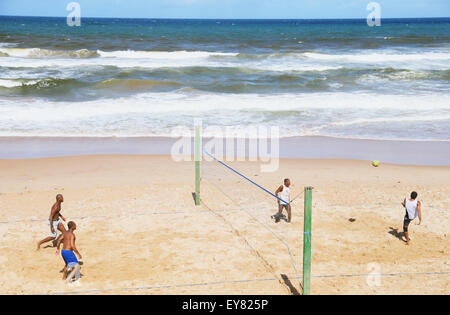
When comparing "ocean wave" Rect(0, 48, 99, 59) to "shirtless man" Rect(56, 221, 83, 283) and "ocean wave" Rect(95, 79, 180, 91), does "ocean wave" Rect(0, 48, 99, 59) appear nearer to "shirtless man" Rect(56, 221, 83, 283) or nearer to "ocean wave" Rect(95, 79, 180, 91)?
"ocean wave" Rect(95, 79, 180, 91)

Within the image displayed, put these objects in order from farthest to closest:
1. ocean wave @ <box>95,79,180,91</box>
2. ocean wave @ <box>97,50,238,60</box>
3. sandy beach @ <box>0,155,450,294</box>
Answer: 1. ocean wave @ <box>97,50,238,60</box>
2. ocean wave @ <box>95,79,180,91</box>
3. sandy beach @ <box>0,155,450,294</box>

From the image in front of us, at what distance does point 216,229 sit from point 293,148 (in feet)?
21.5

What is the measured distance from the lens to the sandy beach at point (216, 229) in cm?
747

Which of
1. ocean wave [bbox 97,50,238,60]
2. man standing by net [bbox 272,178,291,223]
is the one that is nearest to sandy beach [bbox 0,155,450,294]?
man standing by net [bbox 272,178,291,223]

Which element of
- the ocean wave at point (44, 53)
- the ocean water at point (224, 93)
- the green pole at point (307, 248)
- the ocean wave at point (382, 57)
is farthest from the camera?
the ocean wave at point (44, 53)

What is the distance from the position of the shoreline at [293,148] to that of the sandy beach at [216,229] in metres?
0.63

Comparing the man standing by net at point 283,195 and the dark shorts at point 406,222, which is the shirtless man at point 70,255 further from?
the dark shorts at point 406,222

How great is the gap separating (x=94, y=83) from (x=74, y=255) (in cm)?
2115

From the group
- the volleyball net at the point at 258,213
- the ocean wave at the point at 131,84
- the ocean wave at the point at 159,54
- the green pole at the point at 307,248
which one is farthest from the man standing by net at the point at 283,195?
the ocean wave at the point at 159,54

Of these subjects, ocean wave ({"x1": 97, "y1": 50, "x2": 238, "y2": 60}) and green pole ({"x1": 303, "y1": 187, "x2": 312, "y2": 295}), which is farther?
ocean wave ({"x1": 97, "y1": 50, "x2": 238, "y2": 60})

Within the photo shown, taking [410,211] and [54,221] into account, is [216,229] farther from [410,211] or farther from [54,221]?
[410,211]

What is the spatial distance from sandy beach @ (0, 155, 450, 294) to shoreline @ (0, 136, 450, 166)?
0.63m

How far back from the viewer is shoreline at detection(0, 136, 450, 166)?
14.4 meters
